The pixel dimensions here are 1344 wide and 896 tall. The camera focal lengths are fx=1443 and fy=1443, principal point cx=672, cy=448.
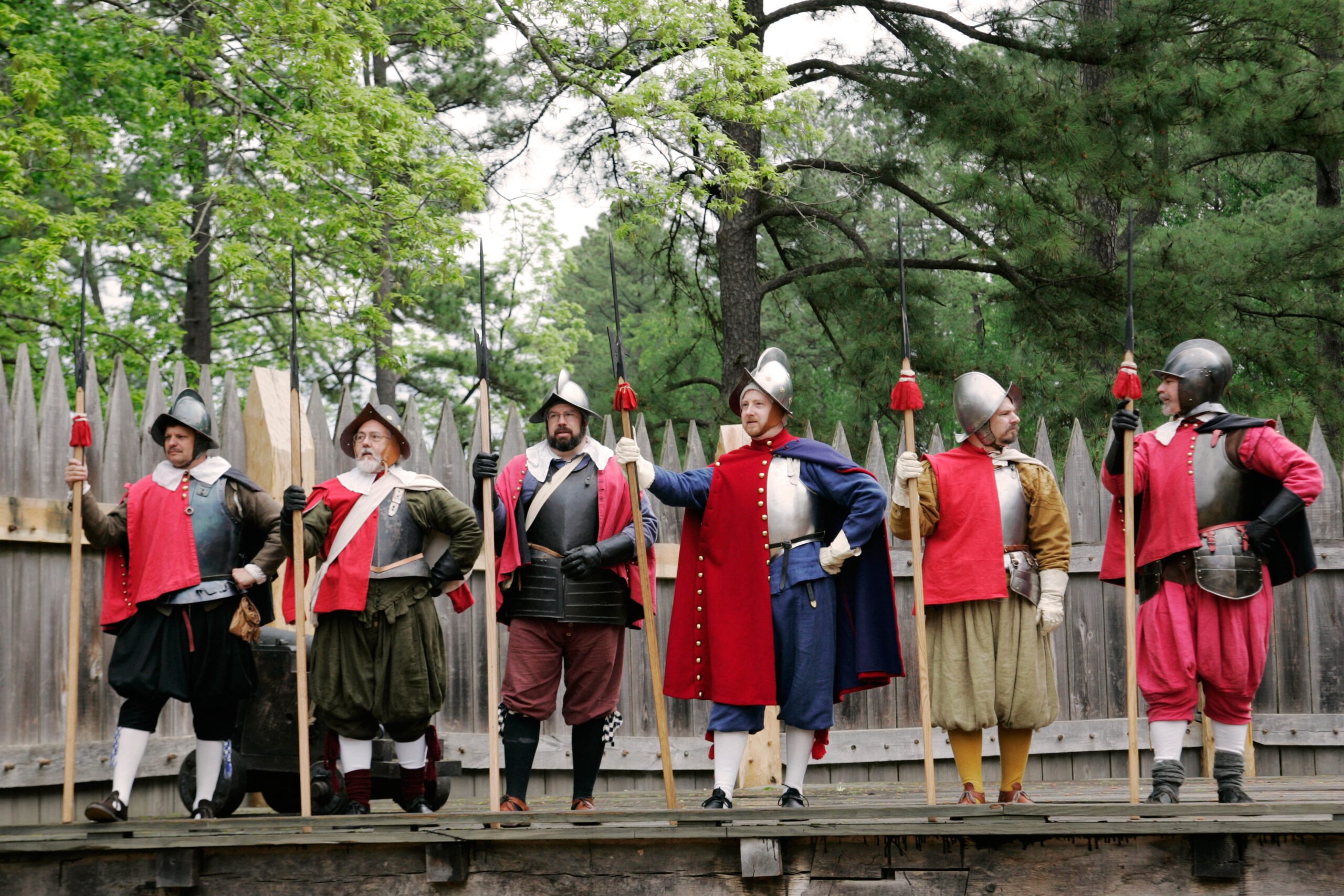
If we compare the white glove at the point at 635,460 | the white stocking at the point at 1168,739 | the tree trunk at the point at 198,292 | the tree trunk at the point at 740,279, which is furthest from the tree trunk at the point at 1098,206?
the tree trunk at the point at 198,292

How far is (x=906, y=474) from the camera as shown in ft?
17.7

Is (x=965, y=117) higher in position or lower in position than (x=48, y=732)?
higher

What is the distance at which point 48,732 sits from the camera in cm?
647

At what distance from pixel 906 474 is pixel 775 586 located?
66 cm

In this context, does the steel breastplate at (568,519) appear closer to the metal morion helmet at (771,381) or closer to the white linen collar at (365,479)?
the white linen collar at (365,479)

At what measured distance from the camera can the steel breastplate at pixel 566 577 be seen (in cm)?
583

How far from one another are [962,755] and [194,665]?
3113mm

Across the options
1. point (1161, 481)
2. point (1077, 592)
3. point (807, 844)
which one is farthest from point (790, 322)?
point (807, 844)

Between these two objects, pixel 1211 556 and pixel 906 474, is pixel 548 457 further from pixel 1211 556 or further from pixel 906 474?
pixel 1211 556

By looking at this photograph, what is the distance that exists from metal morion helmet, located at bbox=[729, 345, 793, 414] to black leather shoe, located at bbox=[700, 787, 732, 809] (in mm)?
1460

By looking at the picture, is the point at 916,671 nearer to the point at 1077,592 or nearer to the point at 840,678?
the point at 1077,592

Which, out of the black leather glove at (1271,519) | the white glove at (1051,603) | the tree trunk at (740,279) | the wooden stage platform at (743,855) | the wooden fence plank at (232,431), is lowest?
the wooden stage platform at (743,855)

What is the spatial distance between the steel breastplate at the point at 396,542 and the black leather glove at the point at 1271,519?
329 centimetres

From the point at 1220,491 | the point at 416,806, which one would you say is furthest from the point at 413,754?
the point at 1220,491
